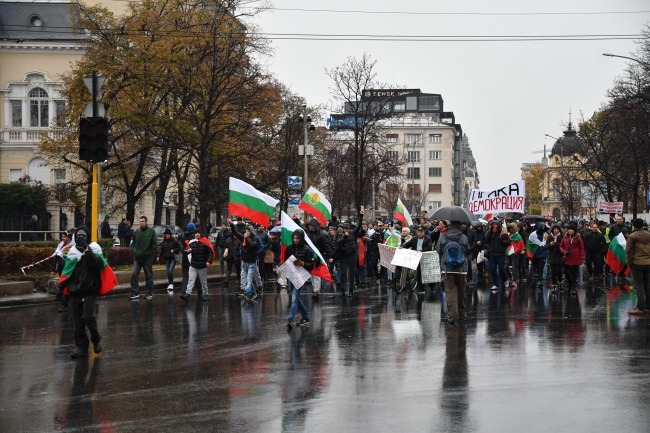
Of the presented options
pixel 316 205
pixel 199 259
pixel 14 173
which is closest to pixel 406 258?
pixel 316 205

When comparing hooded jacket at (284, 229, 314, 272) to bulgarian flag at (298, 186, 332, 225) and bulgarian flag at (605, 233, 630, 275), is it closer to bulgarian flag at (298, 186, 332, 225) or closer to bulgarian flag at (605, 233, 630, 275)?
bulgarian flag at (298, 186, 332, 225)

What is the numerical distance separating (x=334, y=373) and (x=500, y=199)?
20191mm

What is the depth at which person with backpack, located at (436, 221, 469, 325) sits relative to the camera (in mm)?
15398

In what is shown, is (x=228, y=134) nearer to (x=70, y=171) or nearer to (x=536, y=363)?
(x=70, y=171)

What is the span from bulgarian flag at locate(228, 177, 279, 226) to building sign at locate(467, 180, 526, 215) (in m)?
10.6

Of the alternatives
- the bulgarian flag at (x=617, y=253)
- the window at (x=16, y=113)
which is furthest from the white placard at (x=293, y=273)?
the window at (x=16, y=113)

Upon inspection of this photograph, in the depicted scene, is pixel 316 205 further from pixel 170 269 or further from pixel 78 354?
pixel 78 354

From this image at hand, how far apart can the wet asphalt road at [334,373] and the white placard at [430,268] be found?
9.60 feet

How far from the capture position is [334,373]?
10594mm

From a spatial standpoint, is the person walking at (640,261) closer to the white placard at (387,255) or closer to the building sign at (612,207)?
the white placard at (387,255)

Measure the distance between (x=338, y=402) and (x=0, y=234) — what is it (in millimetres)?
31400

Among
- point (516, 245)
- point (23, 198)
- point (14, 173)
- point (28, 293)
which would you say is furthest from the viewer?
point (14, 173)

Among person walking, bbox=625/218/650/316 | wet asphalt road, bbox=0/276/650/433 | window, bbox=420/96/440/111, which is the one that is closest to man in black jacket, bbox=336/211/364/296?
wet asphalt road, bbox=0/276/650/433

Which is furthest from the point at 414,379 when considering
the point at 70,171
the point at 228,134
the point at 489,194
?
the point at 70,171
